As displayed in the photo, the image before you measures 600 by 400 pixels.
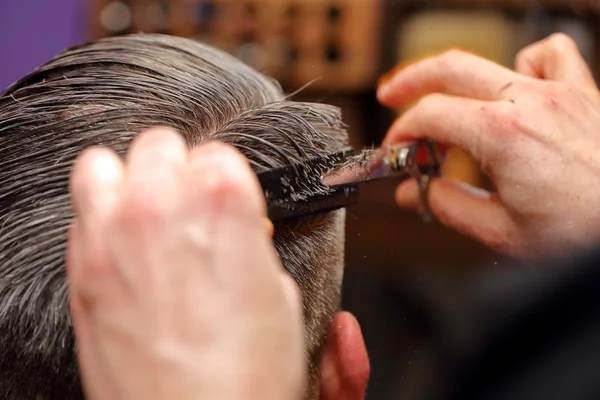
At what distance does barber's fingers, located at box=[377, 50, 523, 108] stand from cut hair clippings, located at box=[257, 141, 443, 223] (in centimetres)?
11

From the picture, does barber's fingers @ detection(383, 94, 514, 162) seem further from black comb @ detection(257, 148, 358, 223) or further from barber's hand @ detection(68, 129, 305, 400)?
barber's hand @ detection(68, 129, 305, 400)

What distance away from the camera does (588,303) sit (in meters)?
0.71

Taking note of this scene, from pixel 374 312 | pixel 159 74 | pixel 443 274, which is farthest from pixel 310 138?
pixel 443 274

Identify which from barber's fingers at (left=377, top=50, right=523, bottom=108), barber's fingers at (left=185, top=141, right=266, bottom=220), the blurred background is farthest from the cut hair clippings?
the blurred background

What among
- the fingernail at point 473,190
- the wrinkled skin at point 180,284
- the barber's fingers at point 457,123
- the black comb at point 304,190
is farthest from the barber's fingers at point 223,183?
the fingernail at point 473,190

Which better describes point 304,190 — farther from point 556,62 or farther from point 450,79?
point 556,62

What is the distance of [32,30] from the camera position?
9.75ft

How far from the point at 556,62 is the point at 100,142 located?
747 millimetres

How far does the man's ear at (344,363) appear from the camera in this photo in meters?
0.90

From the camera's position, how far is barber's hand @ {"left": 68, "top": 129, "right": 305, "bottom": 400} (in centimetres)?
46

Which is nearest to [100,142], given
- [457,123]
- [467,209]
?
[457,123]

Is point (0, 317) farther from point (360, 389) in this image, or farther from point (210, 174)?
point (360, 389)

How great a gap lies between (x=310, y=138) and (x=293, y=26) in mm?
2155

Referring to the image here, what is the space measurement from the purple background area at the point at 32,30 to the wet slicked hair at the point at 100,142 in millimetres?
2310
